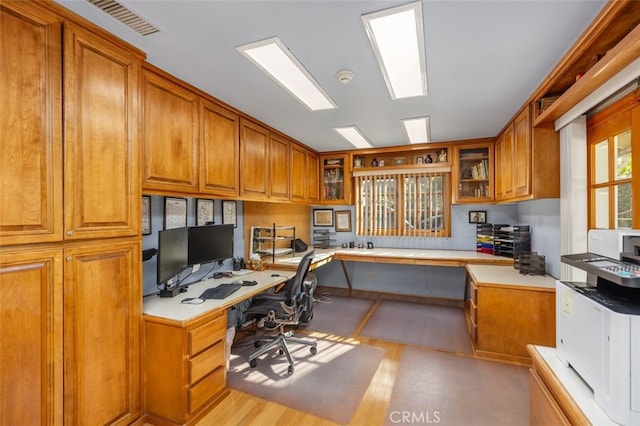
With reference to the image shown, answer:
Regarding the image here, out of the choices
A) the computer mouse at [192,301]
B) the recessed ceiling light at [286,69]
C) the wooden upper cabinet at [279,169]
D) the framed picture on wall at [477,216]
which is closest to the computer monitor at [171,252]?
the computer mouse at [192,301]

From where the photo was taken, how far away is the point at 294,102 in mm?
2596

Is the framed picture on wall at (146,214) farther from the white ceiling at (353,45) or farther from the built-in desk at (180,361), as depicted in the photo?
the white ceiling at (353,45)

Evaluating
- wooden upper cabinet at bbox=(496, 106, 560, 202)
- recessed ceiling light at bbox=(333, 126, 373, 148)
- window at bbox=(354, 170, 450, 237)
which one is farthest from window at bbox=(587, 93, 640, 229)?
recessed ceiling light at bbox=(333, 126, 373, 148)

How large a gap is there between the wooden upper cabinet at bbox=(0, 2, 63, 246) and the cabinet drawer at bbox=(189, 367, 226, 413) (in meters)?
1.26

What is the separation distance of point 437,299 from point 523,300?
6.43ft

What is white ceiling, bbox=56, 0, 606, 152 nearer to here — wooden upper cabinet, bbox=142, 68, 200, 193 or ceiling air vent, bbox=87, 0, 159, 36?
ceiling air vent, bbox=87, 0, 159, 36

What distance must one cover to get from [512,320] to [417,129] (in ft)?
7.50

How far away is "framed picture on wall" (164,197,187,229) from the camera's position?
253 centimetres

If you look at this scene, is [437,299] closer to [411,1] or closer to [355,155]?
[355,155]

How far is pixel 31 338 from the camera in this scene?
134 cm

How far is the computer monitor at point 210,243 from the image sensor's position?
2.59m

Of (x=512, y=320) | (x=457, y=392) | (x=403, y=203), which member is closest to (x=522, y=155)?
(x=512, y=320)

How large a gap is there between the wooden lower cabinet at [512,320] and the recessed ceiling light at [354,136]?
86.2 inches

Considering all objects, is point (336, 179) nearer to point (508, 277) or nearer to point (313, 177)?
point (313, 177)
